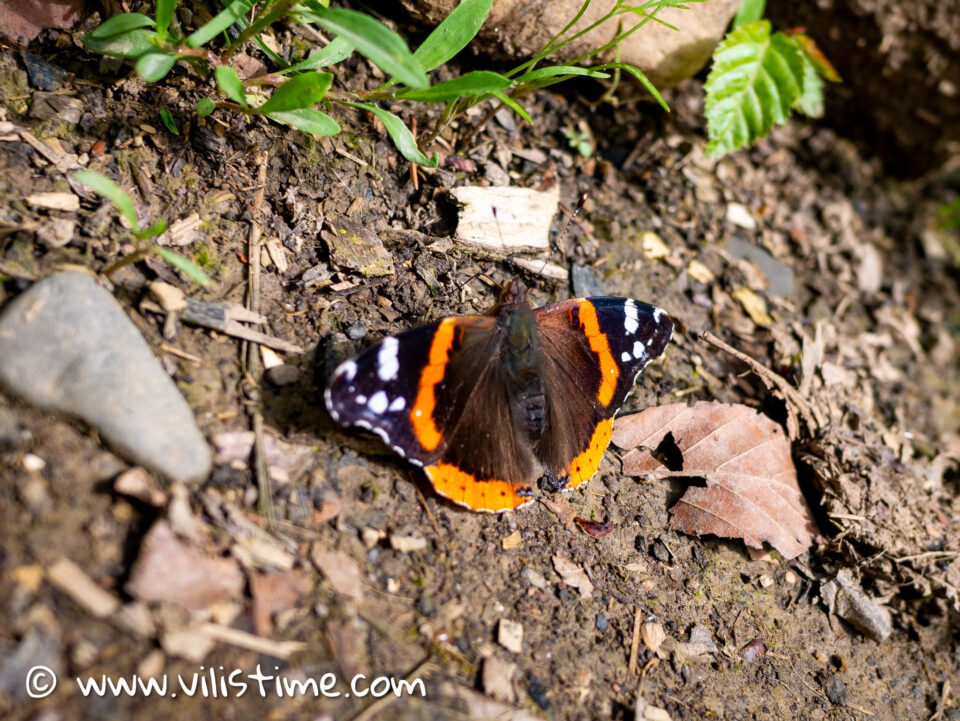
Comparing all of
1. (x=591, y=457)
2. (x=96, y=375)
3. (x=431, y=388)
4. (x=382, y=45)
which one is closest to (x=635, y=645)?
(x=591, y=457)

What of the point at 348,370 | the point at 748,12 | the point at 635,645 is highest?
the point at 748,12

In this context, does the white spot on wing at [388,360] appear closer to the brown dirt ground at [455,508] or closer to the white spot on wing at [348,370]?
the white spot on wing at [348,370]

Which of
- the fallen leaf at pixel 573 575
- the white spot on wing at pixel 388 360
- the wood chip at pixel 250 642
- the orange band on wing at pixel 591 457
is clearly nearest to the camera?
the wood chip at pixel 250 642

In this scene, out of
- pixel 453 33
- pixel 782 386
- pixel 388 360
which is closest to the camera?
pixel 388 360

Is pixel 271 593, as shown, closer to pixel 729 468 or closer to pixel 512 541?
pixel 512 541

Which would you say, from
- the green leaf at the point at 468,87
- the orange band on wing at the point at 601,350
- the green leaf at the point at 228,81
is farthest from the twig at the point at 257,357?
the orange band on wing at the point at 601,350

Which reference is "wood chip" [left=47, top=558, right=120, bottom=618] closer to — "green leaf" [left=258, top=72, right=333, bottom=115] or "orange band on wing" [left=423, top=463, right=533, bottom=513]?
"orange band on wing" [left=423, top=463, right=533, bottom=513]
